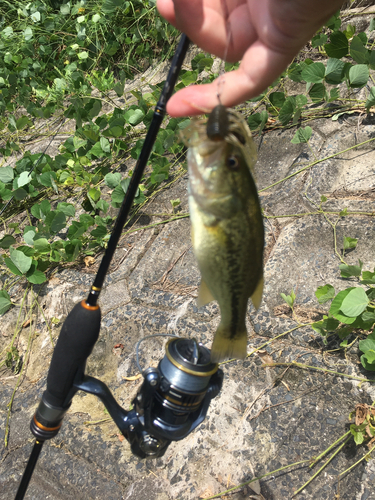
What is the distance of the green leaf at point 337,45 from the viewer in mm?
2754

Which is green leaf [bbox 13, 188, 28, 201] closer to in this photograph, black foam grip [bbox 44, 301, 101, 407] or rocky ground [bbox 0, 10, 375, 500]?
rocky ground [bbox 0, 10, 375, 500]

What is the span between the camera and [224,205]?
0.96 metres

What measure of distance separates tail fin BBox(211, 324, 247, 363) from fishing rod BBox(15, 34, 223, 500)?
0.87 feet

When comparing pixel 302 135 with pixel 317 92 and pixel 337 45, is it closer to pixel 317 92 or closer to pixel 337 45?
pixel 317 92

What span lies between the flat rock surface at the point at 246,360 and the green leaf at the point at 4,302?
72mm

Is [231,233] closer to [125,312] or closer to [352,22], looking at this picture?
[125,312]

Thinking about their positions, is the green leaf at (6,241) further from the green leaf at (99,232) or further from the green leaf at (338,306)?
the green leaf at (338,306)

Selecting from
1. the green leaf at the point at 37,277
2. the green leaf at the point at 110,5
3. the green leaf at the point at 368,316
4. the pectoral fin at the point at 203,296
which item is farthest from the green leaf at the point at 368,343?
the green leaf at the point at 110,5

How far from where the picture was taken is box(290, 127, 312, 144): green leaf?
2877mm

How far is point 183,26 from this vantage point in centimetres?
125

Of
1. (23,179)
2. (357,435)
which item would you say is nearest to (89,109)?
(23,179)

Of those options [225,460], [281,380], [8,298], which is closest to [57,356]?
[225,460]

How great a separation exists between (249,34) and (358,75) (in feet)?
5.81

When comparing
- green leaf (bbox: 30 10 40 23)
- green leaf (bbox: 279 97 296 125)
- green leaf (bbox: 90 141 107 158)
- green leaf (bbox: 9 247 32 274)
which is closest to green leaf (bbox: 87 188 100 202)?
green leaf (bbox: 90 141 107 158)
